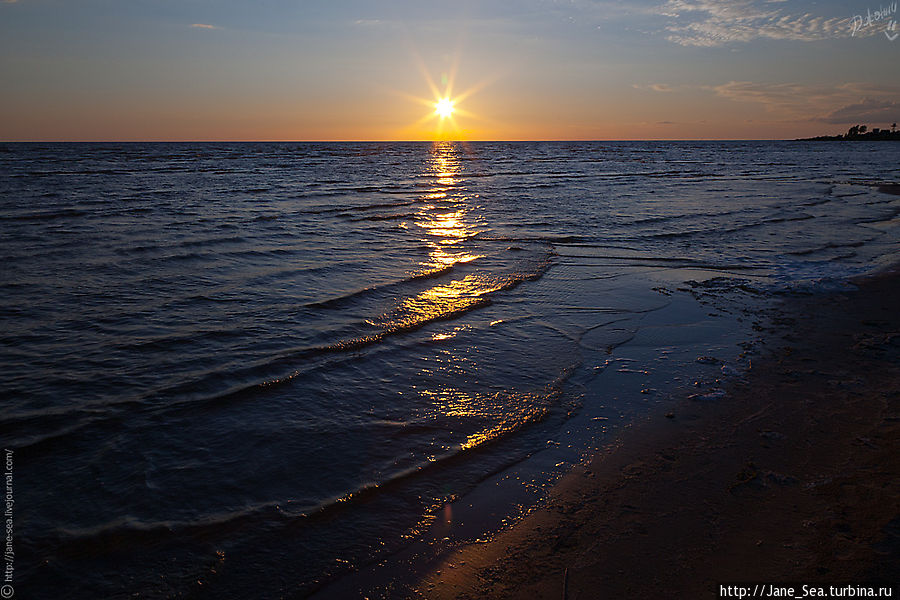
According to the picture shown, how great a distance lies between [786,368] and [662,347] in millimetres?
1394

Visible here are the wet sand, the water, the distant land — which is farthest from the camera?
the distant land

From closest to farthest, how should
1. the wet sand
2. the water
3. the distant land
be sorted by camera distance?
the wet sand
the water
the distant land

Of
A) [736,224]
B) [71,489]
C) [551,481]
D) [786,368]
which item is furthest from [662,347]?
[736,224]

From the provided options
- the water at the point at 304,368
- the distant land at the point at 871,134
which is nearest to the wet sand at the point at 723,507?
the water at the point at 304,368

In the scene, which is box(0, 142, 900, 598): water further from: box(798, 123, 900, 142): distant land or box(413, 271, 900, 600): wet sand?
box(798, 123, 900, 142): distant land

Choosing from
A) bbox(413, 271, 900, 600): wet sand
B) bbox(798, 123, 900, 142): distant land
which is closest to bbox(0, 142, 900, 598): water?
bbox(413, 271, 900, 600): wet sand

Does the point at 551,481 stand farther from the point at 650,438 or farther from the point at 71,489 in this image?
the point at 71,489

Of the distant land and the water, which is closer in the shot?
the water

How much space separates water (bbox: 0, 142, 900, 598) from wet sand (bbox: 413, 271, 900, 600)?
51 cm

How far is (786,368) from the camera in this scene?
6.16 m

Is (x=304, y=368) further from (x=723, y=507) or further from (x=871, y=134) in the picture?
(x=871, y=134)

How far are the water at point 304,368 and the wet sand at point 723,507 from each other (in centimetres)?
51

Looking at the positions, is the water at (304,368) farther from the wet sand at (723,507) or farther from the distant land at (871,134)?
the distant land at (871,134)

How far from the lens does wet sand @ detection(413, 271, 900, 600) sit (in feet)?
10.2
